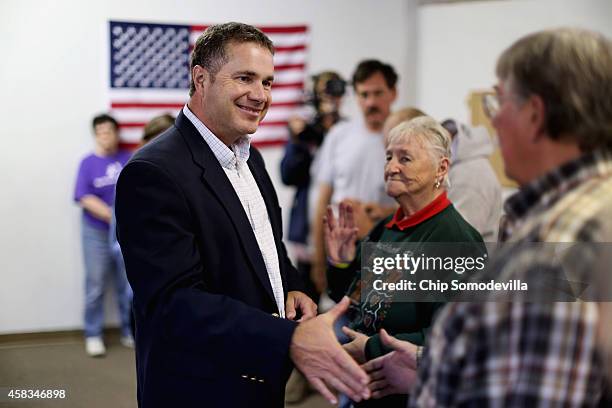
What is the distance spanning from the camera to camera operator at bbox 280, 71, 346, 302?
4.39 m

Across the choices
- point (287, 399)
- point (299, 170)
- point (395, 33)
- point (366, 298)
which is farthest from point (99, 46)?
point (366, 298)

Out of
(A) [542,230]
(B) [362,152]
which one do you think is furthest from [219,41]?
(B) [362,152]

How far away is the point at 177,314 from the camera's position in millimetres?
1434

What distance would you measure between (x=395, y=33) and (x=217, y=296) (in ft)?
15.5

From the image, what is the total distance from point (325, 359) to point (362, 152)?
105 inches

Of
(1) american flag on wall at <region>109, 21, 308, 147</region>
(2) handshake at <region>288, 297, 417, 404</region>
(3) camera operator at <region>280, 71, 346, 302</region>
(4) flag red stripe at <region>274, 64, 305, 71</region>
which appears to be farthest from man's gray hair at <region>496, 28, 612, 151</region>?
(4) flag red stripe at <region>274, 64, 305, 71</region>

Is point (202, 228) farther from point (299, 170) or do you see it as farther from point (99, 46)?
point (99, 46)

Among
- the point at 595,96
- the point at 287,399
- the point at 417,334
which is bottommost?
the point at 287,399

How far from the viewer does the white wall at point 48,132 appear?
484 cm

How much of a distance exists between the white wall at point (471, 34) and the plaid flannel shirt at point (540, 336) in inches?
143

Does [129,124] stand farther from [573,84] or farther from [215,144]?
[573,84]

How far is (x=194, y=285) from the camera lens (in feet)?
4.81

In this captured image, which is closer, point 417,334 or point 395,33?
point 417,334

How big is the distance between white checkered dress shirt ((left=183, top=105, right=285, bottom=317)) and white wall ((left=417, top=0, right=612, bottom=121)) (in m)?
3.16
